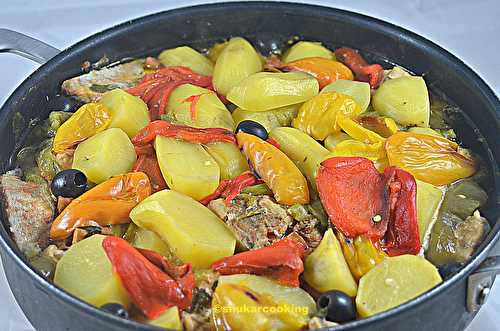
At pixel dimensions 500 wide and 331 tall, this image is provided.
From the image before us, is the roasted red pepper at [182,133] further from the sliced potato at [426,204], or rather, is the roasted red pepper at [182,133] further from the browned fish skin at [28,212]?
the sliced potato at [426,204]

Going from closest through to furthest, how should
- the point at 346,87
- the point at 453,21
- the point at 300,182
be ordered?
1. the point at 300,182
2. the point at 346,87
3. the point at 453,21

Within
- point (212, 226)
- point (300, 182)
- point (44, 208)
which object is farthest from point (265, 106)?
point (44, 208)

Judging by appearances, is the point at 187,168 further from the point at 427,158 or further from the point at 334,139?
the point at 427,158

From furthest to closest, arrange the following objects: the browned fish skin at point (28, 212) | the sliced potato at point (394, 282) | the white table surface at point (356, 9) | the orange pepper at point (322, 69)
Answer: the white table surface at point (356, 9), the orange pepper at point (322, 69), the browned fish skin at point (28, 212), the sliced potato at point (394, 282)

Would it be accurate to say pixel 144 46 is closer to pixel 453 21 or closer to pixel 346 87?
pixel 346 87

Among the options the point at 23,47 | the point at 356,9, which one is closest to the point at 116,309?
the point at 23,47

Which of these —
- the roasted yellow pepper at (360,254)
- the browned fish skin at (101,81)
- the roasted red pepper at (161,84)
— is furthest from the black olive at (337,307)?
the browned fish skin at (101,81)

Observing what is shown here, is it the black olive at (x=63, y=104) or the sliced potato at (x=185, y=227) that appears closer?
the sliced potato at (x=185, y=227)
